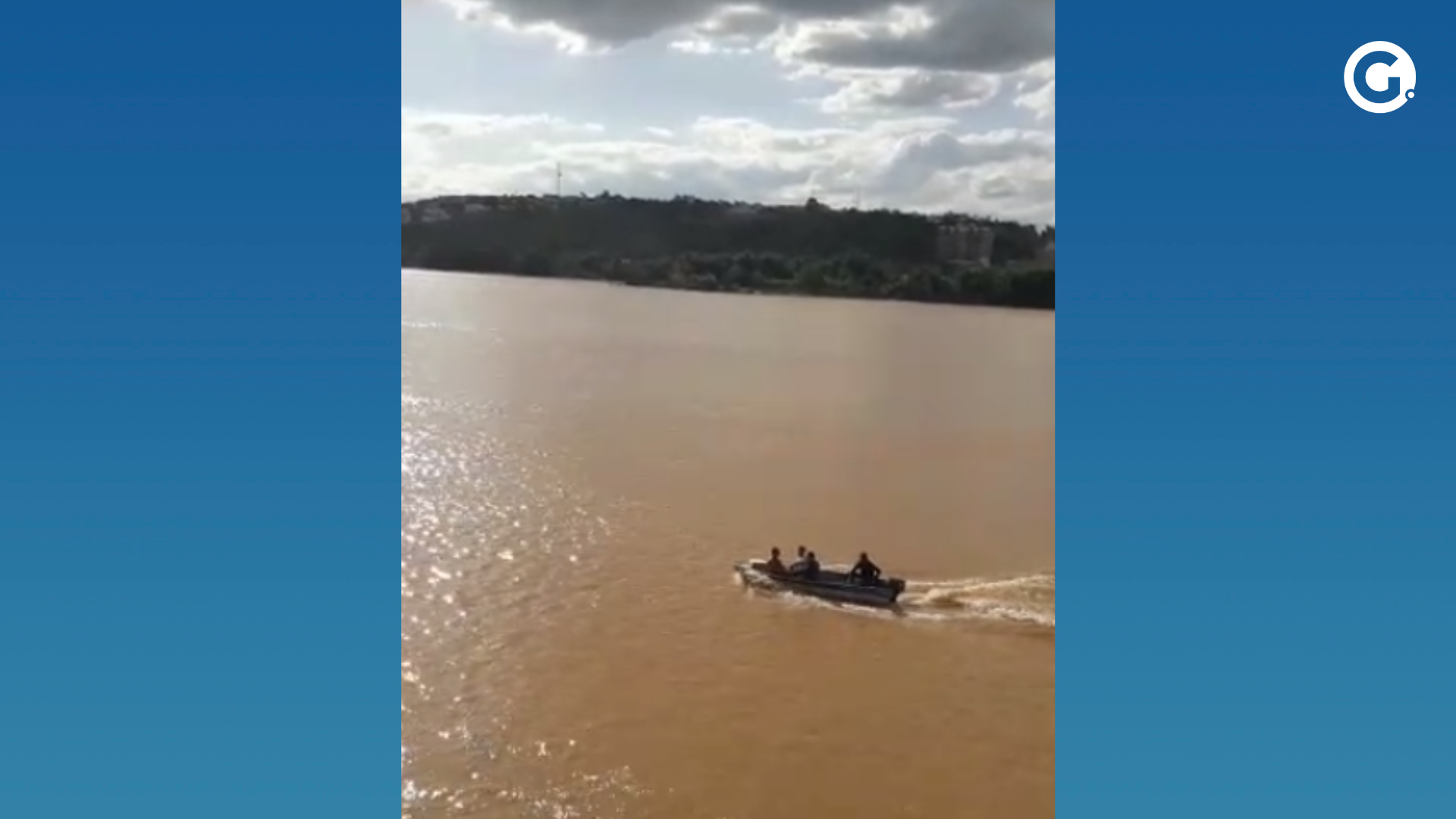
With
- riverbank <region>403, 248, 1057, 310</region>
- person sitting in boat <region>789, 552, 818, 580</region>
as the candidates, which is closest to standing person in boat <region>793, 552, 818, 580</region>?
person sitting in boat <region>789, 552, 818, 580</region>

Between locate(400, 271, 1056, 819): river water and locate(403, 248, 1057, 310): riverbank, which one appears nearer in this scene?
locate(400, 271, 1056, 819): river water

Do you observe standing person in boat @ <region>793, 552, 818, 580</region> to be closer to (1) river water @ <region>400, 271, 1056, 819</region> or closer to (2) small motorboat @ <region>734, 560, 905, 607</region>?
(2) small motorboat @ <region>734, 560, 905, 607</region>

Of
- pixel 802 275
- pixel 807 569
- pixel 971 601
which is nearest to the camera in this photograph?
pixel 807 569

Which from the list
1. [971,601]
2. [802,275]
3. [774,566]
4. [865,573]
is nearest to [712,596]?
[774,566]

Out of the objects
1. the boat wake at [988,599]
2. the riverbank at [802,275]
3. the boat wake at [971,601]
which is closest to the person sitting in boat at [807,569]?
the boat wake at [971,601]

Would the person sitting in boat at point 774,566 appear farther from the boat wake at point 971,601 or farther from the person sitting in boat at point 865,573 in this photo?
the person sitting in boat at point 865,573

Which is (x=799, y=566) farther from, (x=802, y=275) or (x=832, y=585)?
(x=802, y=275)
